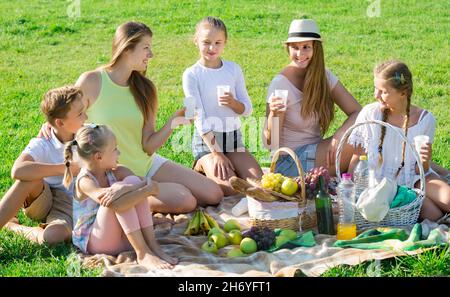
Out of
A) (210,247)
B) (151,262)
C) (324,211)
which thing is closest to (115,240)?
(151,262)

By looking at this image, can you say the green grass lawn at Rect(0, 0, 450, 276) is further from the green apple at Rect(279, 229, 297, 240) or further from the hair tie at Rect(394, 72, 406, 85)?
the green apple at Rect(279, 229, 297, 240)

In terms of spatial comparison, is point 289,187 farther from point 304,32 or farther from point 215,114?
point 304,32

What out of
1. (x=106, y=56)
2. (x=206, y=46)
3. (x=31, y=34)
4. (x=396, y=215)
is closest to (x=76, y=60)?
(x=106, y=56)

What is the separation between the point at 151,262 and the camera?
5.66 m

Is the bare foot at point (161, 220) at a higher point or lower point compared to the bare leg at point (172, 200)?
lower

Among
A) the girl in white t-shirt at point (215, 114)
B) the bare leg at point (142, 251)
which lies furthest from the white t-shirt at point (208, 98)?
the bare leg at point (142, 251)

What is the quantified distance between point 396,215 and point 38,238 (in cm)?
257

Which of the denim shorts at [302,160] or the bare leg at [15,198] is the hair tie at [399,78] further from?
the bare leg at [15,198]

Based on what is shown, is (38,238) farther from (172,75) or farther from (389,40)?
(389,40)

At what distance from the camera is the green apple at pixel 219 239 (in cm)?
614

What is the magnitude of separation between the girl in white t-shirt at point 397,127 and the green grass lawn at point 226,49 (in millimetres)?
1431

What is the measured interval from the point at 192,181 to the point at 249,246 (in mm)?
1264

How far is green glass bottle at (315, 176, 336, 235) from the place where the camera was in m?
6.29

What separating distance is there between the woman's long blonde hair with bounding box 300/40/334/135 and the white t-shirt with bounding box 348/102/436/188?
1.97 feet
